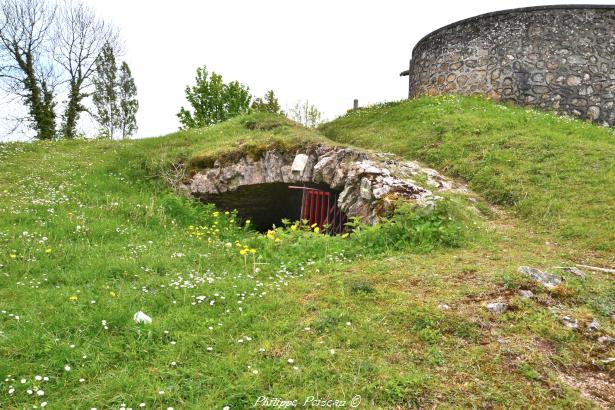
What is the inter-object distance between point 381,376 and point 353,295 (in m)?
1.30

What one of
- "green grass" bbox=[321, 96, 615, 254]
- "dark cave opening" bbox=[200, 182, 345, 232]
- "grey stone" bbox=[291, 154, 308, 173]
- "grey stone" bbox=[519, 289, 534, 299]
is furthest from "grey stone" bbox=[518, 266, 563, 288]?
"grey stone" bbox=[291, 154, 308, 173]

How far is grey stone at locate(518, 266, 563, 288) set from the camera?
445 centimetres

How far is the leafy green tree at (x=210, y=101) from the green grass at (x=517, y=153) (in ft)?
56.0

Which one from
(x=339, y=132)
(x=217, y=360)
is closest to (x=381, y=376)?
(x=217, y=360)

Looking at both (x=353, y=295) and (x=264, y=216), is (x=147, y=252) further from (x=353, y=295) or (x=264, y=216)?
(x=264, y=216)

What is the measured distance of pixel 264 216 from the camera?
448 inches

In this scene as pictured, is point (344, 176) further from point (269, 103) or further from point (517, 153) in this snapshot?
point (269, 103)

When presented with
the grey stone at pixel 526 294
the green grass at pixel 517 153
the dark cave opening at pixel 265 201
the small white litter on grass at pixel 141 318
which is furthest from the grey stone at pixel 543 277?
the dark cave opening at pixel 265 201

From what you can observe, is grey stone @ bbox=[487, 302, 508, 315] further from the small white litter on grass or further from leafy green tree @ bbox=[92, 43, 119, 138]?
leafy green tree @ bbox=[92, 43, 119, 138]

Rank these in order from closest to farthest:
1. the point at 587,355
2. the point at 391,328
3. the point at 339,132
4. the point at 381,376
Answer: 1. the point at 381,376
2. the point at 587,355
3. the point at 391,328
4. the point at 339,132

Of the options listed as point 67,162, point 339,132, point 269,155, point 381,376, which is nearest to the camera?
point 381,376


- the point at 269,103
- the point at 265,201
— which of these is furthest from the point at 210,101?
the point at 265,201

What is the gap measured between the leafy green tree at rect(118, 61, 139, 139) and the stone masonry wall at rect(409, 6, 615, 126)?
26806 mm

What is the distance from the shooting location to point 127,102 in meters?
32.2
